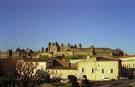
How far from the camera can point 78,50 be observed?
169 m

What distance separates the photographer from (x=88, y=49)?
543 ft

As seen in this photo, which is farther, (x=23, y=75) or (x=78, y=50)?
(x=78, y=50)

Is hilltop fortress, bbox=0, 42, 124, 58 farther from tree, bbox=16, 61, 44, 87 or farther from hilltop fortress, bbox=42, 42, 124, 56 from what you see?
tree, bbox=16, 61, 44, 87

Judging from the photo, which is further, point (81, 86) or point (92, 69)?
point (92, 69)

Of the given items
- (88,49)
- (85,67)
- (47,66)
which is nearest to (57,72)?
(47,66)

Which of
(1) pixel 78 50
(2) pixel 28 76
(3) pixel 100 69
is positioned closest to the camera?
(2) pixel 28 76

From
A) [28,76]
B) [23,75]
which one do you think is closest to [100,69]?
[23,75]

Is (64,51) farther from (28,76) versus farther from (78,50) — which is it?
Result: (28,76)

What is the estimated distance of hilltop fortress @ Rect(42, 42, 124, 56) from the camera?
527 ft

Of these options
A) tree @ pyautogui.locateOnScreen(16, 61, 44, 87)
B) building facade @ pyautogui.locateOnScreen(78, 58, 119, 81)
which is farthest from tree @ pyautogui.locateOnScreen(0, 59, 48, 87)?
building facade @ pyautogui.locateOnScreen(78, 58, 119, 81)

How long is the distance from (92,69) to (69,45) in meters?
100

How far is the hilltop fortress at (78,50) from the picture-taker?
160700 mm

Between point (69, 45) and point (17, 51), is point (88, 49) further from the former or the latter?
point (17, 51)

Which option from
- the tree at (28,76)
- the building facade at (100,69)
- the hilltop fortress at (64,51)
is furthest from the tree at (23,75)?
the hilltop fortress at (64,51)
